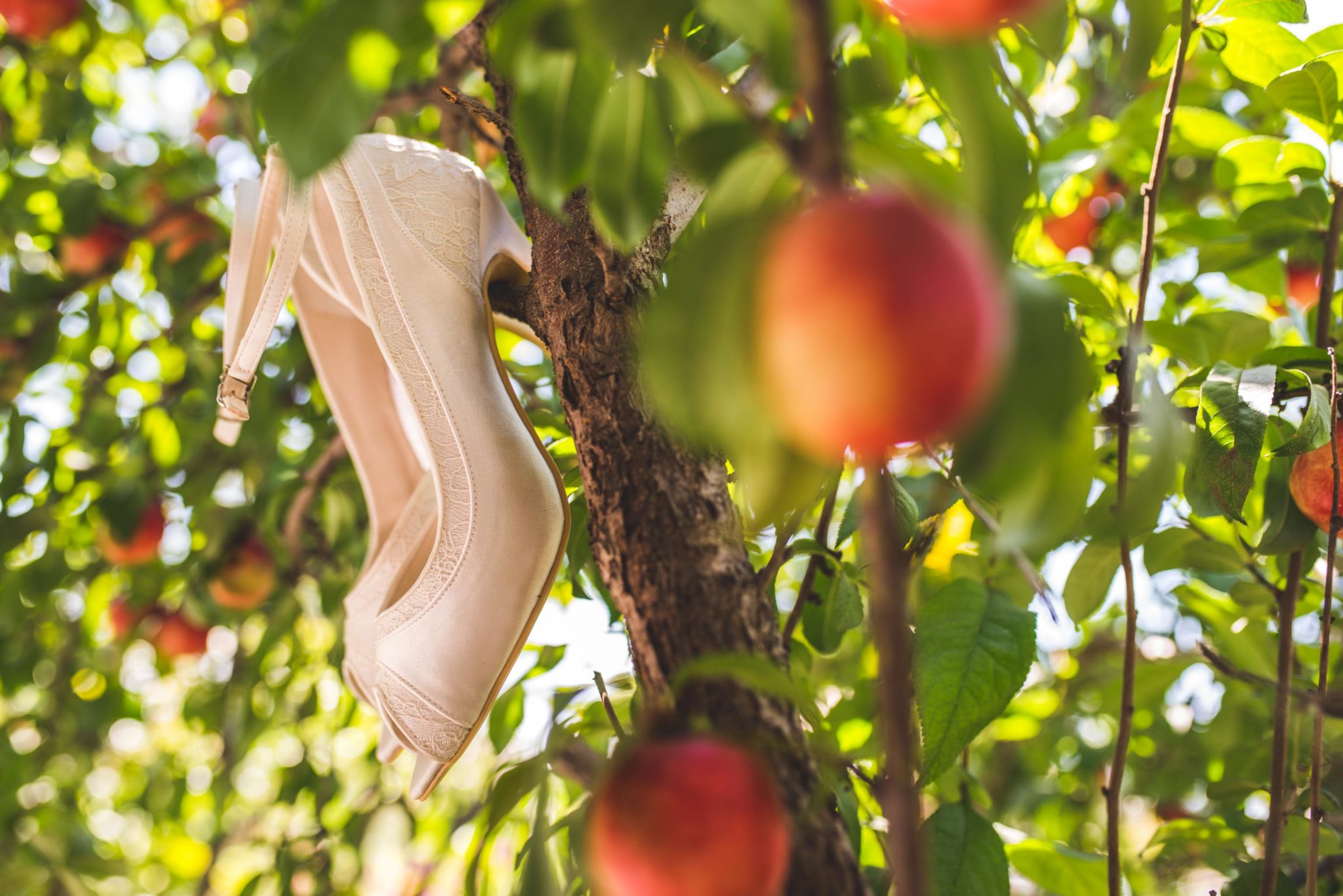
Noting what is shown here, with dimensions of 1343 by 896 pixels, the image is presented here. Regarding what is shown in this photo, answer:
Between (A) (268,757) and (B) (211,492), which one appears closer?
(B) (211,492)

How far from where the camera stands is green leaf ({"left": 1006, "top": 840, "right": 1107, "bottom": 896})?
55 cm

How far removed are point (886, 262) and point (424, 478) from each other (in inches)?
24.7

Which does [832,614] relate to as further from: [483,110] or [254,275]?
[254,275]

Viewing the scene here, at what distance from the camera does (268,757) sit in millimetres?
2492

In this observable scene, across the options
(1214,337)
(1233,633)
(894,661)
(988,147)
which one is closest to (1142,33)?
(988,147)

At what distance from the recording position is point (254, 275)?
638mm

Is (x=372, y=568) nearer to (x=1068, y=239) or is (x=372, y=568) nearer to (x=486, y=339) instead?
(x=486, y=339)

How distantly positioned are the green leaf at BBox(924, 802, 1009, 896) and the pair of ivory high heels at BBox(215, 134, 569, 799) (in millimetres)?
251

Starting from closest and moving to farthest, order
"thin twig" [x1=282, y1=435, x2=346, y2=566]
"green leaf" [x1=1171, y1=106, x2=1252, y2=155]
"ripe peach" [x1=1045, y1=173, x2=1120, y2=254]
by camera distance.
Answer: "green leaf" [x1=1171, y1=106, x2=1252, y2=155], "thin twig" [x1=282, y1=435, x2=346, y2=566], "ripe peach" [x1=1045, y1=173, x2=1120, y2=254]

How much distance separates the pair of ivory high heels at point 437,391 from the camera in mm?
512

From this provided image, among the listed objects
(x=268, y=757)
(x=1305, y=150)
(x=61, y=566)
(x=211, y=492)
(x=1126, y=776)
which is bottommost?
(x=268, y=757)

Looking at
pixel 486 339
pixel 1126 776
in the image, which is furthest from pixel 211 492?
pixel 1126 776
